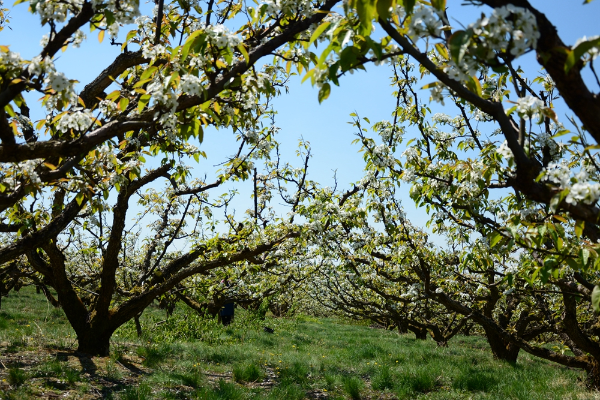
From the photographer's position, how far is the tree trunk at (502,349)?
11.0 m

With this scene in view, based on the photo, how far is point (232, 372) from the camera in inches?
324

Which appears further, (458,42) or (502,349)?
(502,349)

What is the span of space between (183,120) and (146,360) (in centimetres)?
655

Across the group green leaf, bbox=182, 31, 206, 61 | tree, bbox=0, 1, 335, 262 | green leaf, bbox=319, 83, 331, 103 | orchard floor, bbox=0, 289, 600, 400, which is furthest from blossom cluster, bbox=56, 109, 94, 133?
orchard floor, bbox=0, 289, 600, 400

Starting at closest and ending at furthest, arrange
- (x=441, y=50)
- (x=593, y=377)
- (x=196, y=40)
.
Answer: (x=441, y=50) → (x=196, y=40) → (x=593, y=377)

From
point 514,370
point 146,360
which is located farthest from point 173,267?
point 514,370

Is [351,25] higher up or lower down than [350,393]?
higher up

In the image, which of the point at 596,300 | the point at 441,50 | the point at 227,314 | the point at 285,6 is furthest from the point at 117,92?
the point at 227,314

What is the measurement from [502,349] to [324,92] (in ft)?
37.0

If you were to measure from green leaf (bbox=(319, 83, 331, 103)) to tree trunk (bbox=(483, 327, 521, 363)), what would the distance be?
34.7 ft

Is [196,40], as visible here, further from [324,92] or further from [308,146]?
[308,146]

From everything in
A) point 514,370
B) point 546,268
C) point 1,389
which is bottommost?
point 514,370

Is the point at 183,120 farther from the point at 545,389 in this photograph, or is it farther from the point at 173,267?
the point at 545,389

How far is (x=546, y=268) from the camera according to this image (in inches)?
113
